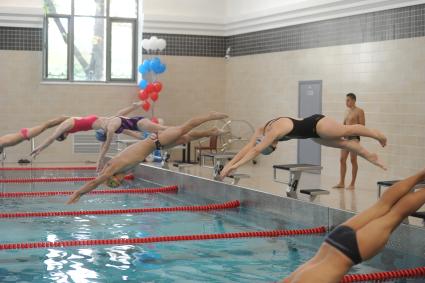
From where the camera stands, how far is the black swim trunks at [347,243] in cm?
424

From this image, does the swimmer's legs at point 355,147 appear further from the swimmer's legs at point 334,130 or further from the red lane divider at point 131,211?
the red lane divider at point 131,211

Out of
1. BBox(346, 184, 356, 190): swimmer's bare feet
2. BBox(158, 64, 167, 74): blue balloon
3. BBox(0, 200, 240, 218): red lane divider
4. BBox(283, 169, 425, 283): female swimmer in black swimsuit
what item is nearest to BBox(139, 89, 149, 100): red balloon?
BBox(158, 64, 167, 74): blue balloon

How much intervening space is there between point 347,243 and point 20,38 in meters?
13.7

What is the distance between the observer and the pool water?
22.4ft

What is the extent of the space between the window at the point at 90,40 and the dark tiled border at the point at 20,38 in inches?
12.0

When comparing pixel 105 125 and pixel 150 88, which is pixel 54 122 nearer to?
pixel 105 125

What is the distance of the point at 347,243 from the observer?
4250mm

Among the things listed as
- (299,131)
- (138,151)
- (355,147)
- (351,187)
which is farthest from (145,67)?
(299,131)

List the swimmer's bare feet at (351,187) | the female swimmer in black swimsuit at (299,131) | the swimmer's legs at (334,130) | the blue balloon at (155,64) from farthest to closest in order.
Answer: the blue balloon at (155,64) < the swimmer's bare feet at (351,187) < the swimmer's legs at (334,130) < the female swimmer in black swimsuit at (299,131)

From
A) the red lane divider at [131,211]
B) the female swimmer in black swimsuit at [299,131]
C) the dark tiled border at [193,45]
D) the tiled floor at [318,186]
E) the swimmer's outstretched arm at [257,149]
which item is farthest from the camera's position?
the dark tiled border at [193,45]

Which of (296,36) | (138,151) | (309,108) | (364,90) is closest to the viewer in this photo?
(138,151)

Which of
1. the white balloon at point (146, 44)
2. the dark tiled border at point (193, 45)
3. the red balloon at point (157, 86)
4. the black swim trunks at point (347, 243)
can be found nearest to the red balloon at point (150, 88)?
the red balloon at point (157, 86)

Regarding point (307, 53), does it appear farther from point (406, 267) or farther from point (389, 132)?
point (406, 267)

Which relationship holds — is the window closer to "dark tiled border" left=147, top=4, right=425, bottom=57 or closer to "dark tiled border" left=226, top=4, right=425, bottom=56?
"dark tiled border" left=147, top=4, right=425, bottom=57
